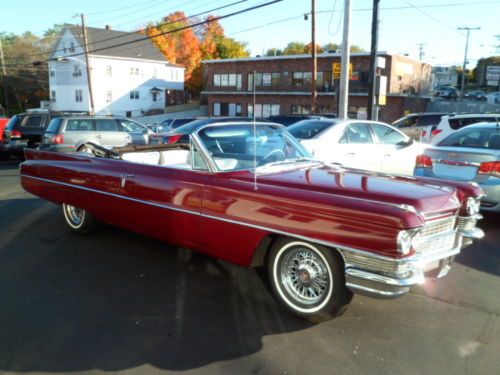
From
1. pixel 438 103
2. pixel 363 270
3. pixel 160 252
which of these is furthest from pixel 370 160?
pixel 438 103

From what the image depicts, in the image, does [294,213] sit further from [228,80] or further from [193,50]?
[193,50]

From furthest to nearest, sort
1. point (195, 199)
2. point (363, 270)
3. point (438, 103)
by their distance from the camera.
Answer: point (438, 103) < point (195, 199) < point (363, 270)

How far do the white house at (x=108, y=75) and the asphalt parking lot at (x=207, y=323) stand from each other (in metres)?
46.8

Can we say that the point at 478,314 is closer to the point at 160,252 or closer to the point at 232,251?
the point at 232,251

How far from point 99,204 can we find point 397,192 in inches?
137

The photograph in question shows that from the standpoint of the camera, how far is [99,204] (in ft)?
17.4

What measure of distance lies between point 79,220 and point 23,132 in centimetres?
1056

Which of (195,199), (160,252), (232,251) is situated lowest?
(160,252)

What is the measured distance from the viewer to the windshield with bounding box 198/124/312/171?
172 inches

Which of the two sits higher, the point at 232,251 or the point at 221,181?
the point at 221,181

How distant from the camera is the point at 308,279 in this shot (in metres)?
3.58

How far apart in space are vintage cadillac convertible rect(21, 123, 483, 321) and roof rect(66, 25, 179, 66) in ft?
151

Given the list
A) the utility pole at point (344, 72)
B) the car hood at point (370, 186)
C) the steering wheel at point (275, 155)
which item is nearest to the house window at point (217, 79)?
the utility pole at point (344, 72)

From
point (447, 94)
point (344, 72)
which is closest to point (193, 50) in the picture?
point (447, 94)
